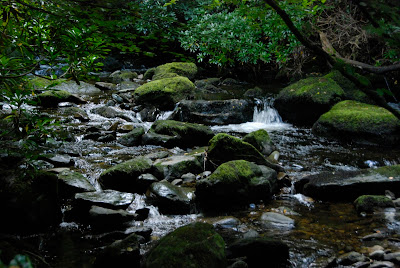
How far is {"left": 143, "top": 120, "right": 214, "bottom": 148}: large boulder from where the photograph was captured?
818cm

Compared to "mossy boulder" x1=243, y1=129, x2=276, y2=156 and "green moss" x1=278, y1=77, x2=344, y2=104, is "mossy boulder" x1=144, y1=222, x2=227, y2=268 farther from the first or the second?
"green moss" x1=278, y1=77, x2=344, y2=104

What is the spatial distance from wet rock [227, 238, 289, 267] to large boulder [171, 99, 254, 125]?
7.06 metres

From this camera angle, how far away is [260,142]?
305 inches

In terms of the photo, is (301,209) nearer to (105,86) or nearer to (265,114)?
(265,114)

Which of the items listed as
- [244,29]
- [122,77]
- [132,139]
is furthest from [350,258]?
[122,77]

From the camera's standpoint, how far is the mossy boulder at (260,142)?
25.2 feet

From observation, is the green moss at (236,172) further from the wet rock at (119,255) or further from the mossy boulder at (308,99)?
the mossy boulder at (308,99)

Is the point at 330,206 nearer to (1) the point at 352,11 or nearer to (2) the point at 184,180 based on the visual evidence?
(2) the point at 184,180

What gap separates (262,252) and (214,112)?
24.5 feet

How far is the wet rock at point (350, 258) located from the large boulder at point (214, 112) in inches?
285

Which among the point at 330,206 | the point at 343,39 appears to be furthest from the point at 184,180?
the point at 343,39

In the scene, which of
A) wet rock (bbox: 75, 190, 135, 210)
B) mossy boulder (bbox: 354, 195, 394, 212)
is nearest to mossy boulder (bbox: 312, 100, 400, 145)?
mossy boulder (bbox: 354, 195, 394, 212)

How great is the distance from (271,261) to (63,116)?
8.38m

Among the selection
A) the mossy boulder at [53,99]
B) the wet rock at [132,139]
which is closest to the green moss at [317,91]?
the wet rock at [132,139]
